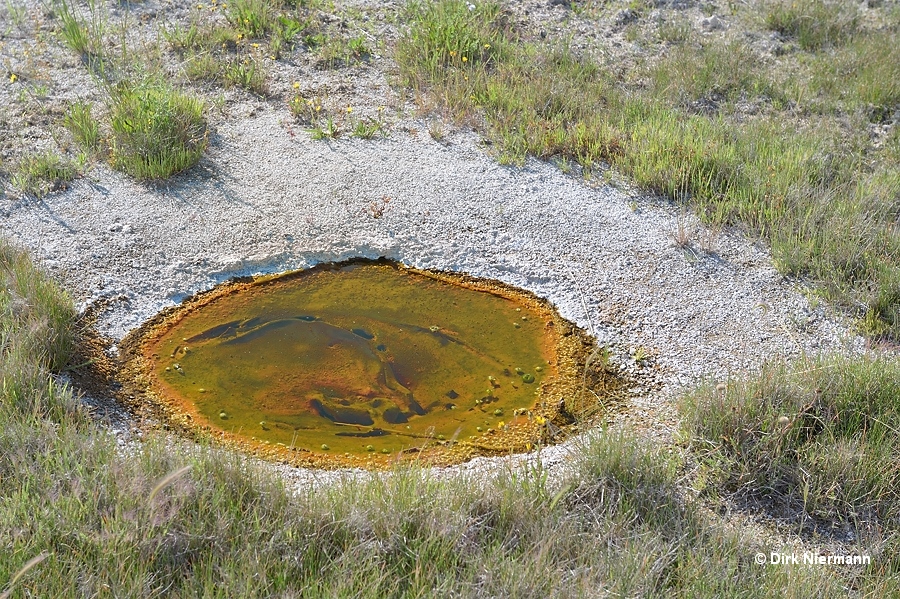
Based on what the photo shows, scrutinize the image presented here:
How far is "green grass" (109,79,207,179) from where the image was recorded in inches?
220

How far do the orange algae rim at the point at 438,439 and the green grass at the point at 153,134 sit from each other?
1137mm

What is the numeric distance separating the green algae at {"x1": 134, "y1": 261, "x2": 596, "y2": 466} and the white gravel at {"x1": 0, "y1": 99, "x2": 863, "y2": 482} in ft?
0.70

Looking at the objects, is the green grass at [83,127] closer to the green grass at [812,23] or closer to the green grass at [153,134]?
the green grass at [153,134]

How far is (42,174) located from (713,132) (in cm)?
432

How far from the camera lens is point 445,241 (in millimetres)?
5270

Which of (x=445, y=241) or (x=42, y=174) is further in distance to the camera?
(x=42, y=174)

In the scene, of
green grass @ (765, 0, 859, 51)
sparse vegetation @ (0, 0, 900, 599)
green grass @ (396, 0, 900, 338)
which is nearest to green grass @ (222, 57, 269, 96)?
sparse vegetation @ (0, 0, 900, 599)

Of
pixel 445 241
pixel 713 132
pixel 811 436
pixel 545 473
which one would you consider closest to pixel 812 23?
pixel 713 132

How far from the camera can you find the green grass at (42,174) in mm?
5395

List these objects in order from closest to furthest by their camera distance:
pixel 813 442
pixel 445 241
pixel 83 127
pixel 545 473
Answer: pixel 545 473
pixel 813 442
pixel 445 241
pixel 83 127

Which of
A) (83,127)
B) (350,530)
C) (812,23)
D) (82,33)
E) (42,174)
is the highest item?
(812,23)

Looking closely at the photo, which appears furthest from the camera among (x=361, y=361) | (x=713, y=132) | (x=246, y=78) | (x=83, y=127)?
(x=246, y=78)

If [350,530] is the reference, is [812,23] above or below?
above

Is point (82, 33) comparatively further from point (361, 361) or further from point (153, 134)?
point (361, 361)
